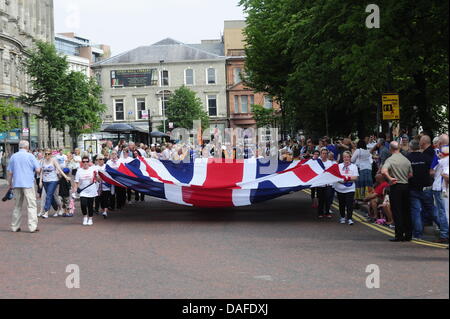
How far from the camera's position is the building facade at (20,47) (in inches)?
2645

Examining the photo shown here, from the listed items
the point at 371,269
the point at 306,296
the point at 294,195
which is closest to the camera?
the point at 306,296

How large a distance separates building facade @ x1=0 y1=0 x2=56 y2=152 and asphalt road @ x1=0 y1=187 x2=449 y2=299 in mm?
45897

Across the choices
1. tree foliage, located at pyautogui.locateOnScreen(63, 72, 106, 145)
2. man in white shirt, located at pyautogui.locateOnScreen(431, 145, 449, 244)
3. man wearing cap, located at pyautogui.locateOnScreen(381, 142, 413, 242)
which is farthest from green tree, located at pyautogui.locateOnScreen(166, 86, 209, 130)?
man in white shirt, located at pyautogui.locateOnScreen(431, 145, 449, 244)

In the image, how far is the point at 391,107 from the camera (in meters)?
20.8

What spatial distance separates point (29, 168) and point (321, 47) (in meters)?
8.67

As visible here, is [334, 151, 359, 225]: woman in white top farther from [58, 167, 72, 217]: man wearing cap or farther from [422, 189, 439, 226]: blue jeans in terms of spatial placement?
[58, 167, 72, 217]: man wearing cap

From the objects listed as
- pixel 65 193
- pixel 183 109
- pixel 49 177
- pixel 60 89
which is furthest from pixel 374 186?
pixel 183 109

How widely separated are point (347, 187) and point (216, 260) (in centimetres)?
607

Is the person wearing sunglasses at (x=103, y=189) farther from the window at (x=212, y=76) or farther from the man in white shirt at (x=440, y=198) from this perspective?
the window at (x=212, y=76)

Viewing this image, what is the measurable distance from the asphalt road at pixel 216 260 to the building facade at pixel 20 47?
45897mm

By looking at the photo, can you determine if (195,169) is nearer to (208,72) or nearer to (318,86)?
(318,86)

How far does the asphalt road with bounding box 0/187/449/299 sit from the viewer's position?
877 centimetres

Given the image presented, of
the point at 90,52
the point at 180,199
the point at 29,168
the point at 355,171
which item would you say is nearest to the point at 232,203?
the point at 180,199

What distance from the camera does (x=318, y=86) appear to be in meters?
28.2
